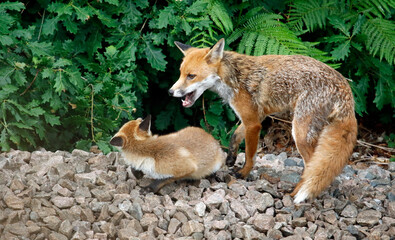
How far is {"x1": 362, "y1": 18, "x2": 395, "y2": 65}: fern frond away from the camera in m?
7.19

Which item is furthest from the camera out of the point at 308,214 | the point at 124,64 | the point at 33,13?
the point at 33,13

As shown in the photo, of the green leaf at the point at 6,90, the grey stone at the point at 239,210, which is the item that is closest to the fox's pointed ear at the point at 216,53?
the grey stone at the point at 239,210

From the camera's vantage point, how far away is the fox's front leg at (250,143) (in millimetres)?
5387

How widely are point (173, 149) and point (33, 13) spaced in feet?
12.7

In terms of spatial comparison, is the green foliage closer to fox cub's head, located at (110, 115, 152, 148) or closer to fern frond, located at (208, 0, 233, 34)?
fern frond, located at (208, 0, 233, 34)

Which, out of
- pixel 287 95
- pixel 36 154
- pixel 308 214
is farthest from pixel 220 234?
pixel 36 154

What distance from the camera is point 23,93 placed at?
6.06 m

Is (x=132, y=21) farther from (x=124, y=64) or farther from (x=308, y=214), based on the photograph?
(x=308, y=214)

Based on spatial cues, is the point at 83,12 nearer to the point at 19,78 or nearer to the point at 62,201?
the point at 19,78

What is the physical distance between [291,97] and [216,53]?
37.4 inches

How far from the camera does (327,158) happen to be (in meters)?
4.86

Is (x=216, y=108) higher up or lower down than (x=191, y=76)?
lower down

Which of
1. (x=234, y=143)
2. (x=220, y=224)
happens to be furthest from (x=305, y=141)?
(x=220, y=224)

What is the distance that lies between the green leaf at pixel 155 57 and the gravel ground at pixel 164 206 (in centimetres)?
176
